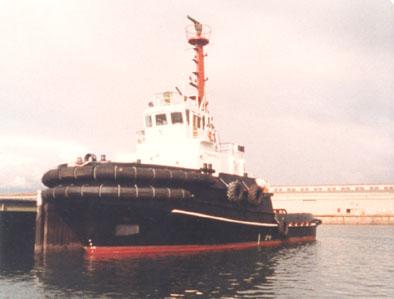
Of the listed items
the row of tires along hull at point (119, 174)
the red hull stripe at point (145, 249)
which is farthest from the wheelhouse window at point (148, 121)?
the red hull stripe at point (145, 249)

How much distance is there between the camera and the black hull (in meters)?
18.1

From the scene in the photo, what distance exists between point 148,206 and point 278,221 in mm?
10459

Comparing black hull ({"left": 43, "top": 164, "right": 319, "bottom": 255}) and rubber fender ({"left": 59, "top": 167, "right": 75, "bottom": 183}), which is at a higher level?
rubber fender ({"left": 59, "top": 167, "right": 75, "bottom": 183})

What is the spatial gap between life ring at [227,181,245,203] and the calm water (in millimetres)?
2497

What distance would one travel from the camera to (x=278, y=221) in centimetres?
2625

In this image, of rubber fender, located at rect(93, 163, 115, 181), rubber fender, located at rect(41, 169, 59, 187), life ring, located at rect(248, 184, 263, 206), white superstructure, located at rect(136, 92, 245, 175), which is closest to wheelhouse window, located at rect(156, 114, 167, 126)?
white superstructure, located at rect(136, 92, 245, 175)

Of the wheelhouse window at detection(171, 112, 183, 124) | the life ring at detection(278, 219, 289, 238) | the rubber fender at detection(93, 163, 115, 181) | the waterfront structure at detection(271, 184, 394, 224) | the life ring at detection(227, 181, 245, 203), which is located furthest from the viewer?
the waterfront structure at detection(271, 184, 394, 224)

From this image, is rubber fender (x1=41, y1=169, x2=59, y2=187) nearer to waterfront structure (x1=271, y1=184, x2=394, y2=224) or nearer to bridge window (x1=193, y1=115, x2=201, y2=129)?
bridge window (x1=193, y1=115, x2=201, y2=129)

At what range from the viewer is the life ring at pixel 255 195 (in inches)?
887

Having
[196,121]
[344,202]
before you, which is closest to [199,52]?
[196,121]

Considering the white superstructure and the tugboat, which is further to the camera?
the white superstructure

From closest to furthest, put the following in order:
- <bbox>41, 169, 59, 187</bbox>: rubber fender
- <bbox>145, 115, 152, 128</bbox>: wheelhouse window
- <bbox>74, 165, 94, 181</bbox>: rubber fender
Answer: <bbox>74, 165, 94, 181</bbox>: rubber fender → <bbox>41, 169, 59, 187</bbox>: rubber fender → <bbox>145, 115, 152, 128</bbox>: wheelhouse window

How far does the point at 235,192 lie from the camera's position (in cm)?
2108

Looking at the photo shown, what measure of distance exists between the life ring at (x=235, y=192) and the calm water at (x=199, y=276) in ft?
8.19
